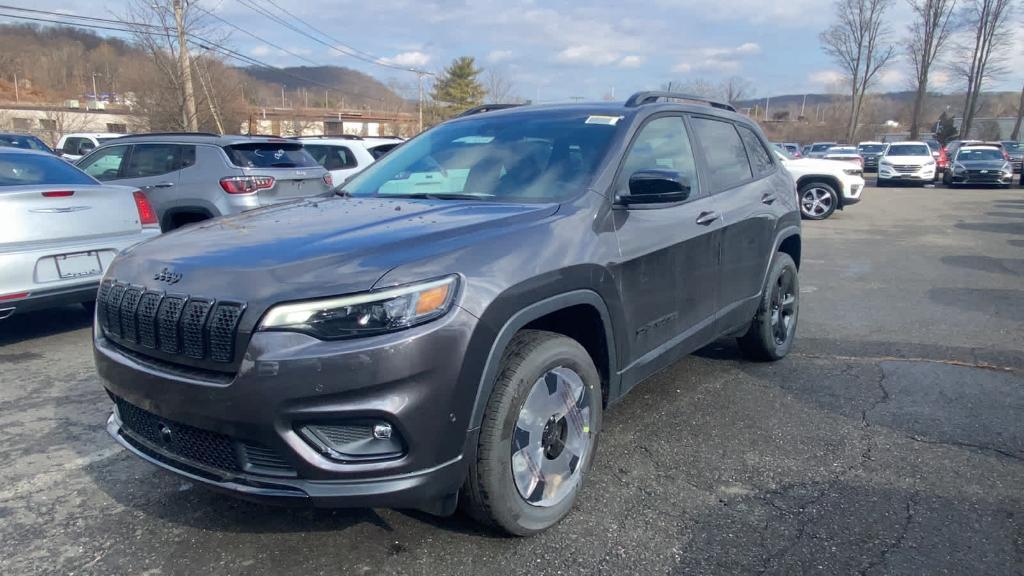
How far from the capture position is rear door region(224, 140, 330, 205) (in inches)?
314

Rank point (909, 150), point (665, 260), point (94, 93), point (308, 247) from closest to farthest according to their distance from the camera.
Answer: point (308, 247), point (665, 260), point (909, 150), point (94, 93)

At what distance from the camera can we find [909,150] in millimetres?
26609

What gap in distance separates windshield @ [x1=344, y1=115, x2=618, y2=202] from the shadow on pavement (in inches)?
146

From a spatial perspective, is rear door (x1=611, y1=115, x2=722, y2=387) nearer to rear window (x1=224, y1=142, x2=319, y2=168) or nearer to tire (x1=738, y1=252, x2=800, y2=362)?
tire (x1=738, y1=252, x2=800, y2=362)

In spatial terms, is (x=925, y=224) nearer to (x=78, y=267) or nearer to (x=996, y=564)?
(x=996, y=564)

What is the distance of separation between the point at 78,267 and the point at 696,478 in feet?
15.4

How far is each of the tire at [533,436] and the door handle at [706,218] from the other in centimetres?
123

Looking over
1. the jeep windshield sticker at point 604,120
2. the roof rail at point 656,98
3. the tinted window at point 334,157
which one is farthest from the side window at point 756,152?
the tinted window at point 334,157

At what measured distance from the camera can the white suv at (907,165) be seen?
2552 cm

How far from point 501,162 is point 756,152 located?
222 centimetres

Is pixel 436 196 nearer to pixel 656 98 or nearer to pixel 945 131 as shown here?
pixel 656 98

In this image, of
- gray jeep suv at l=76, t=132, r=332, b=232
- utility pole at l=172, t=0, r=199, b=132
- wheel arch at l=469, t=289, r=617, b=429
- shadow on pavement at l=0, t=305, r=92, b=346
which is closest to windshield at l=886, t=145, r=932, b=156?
utility pole at l=172, t=0, r=199, b=132

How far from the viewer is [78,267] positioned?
17.5ft

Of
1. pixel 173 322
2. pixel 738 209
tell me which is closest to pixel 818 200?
pixel 738 209
